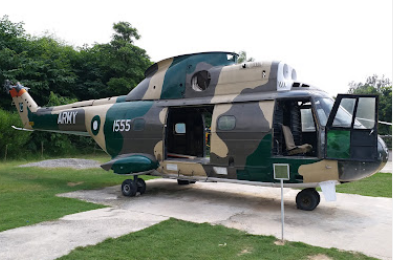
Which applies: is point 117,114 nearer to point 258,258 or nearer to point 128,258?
point 128,258

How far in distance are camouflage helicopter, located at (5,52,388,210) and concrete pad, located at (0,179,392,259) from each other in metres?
0.68

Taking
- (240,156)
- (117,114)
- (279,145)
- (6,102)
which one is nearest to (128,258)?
(240,156)

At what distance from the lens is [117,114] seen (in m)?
9.37

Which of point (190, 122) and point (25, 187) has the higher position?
point (190, 122)

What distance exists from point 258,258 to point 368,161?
10.4 feet

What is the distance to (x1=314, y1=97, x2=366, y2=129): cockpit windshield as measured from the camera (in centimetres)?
589

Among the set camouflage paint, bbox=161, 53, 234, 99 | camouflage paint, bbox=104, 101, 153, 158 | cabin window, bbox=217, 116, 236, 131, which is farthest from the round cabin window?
camouflage paint, bbox=104, 101, 153, 158

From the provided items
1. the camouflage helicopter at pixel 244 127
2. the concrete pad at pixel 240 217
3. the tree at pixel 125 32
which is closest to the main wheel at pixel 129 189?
the camouflage helicopter at pixel 244 127

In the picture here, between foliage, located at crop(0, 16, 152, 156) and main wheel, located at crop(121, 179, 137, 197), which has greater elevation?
foliage, located at crop(0, 16, 152, 156)

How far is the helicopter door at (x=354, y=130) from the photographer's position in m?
5.76

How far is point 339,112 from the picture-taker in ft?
20.6

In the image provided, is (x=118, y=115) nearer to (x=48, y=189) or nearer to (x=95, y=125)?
(x=95, y=125)

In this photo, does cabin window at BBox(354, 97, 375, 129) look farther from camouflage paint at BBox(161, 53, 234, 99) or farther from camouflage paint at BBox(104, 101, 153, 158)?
camouflage paint at BBox(104, 101, 153, 158)

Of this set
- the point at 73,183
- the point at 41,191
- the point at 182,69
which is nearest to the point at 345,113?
the point at 182,69
